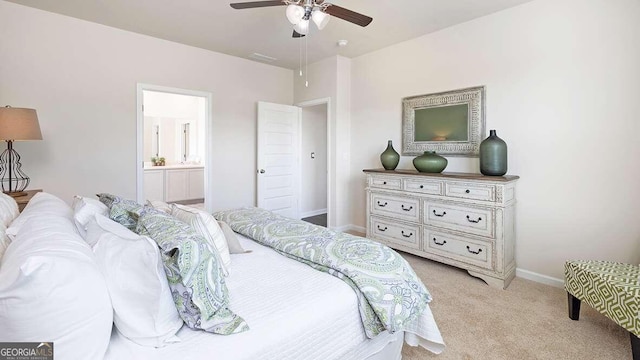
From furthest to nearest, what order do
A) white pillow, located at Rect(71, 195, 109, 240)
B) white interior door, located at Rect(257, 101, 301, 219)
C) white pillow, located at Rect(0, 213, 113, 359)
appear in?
1. white interior door, located at Rect(257, 101, 301, 219)
2. white pillow, located at Rect(71, 195, 109, 240)
3. white pillow, located at Rect(0, 213, 113, 359)

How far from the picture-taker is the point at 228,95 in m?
4.53

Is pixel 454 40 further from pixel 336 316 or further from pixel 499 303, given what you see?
pixel 336 316

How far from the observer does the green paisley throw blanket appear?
1347 mm

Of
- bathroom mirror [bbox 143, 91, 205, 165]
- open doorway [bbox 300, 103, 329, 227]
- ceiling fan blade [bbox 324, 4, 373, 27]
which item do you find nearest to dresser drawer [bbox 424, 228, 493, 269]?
ceiling fan blade [bbox 324, 4, 373, 27]

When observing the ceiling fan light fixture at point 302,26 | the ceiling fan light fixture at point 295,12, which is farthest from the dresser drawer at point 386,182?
the ceiling fan light fixture at point 295,12

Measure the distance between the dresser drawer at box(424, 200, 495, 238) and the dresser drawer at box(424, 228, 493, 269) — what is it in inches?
3.8

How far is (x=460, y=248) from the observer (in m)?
2.96

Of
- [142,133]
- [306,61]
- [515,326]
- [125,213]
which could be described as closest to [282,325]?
[125,213]

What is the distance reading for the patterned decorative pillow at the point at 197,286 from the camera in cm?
103

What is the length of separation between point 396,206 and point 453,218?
2.14 ft

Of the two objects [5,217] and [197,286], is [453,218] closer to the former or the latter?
[197,286]

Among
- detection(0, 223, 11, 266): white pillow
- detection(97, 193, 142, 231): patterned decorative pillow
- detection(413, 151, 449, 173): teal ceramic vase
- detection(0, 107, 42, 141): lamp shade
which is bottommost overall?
detection(0, 223, 11, 266): white pillow

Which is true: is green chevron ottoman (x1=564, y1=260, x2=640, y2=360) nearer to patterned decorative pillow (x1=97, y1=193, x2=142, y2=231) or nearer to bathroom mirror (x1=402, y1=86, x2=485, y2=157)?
bathroom mirror (x1=402, y1=86, x2=485, y2=157)

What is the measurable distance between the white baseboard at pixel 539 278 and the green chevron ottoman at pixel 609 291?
0.65 meters
